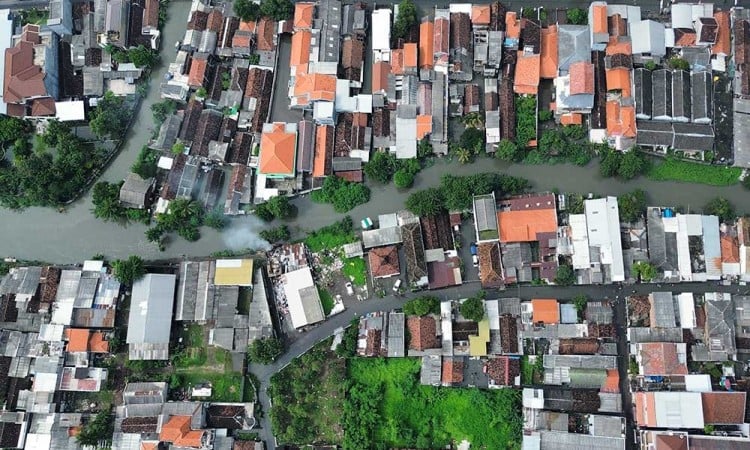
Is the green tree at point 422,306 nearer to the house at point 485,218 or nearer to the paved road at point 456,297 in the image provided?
the paved road at point 456,297

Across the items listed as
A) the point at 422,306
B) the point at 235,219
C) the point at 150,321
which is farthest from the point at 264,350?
the point at 422,306

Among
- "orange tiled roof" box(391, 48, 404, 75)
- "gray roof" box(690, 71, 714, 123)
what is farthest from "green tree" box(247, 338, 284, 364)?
"gray roof" box(690, 71, 714, 123)

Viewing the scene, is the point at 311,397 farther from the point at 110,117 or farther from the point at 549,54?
the point at 549,54

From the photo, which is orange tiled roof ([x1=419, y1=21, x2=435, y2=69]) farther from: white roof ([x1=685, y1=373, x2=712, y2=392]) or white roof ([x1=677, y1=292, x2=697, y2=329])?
white roof ([x1=685, y1=373, x2=712, y2=392])

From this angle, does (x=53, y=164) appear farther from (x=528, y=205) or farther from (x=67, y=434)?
(x=528, y=205)

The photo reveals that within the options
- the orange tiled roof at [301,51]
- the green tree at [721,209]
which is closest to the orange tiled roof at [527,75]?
the green tree at [721,209]

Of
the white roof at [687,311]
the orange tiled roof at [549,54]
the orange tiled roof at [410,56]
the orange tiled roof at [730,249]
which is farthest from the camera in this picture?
the orange tiled roof at [410,56]
